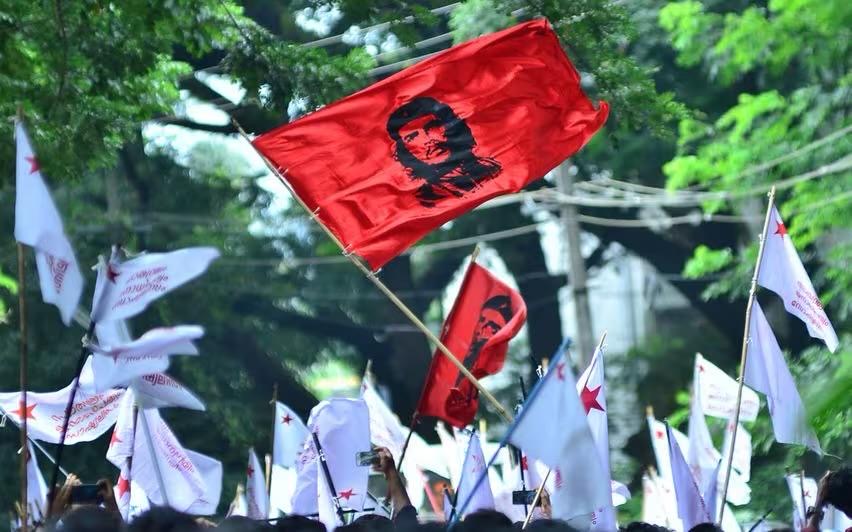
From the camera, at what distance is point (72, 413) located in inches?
359

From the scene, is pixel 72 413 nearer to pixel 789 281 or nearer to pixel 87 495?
pixel 87 495

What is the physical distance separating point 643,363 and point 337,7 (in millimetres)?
20408

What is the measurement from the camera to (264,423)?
23375 mm

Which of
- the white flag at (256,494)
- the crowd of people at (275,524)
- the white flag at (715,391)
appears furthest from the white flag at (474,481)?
the white flag at (715,391)

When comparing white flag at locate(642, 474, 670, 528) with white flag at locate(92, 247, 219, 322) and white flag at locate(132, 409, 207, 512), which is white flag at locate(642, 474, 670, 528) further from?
white flag at locate(92, 247, 219, 322)

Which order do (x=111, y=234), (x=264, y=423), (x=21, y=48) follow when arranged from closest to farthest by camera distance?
(x=21, y=48)
(x=111, y=234)
(x=264, y=423)

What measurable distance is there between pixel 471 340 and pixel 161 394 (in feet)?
11.7

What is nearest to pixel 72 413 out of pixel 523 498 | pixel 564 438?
pixel 523 498

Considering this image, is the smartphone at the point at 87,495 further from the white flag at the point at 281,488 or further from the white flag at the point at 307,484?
the white flag at the point at 281,488

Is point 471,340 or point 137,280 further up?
point 137,280

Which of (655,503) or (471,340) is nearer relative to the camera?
(471,340)

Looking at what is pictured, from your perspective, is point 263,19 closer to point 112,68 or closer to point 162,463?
point 112,68

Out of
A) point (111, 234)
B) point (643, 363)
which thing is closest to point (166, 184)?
point (111, 234)

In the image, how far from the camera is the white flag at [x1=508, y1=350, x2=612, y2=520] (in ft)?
21.0
